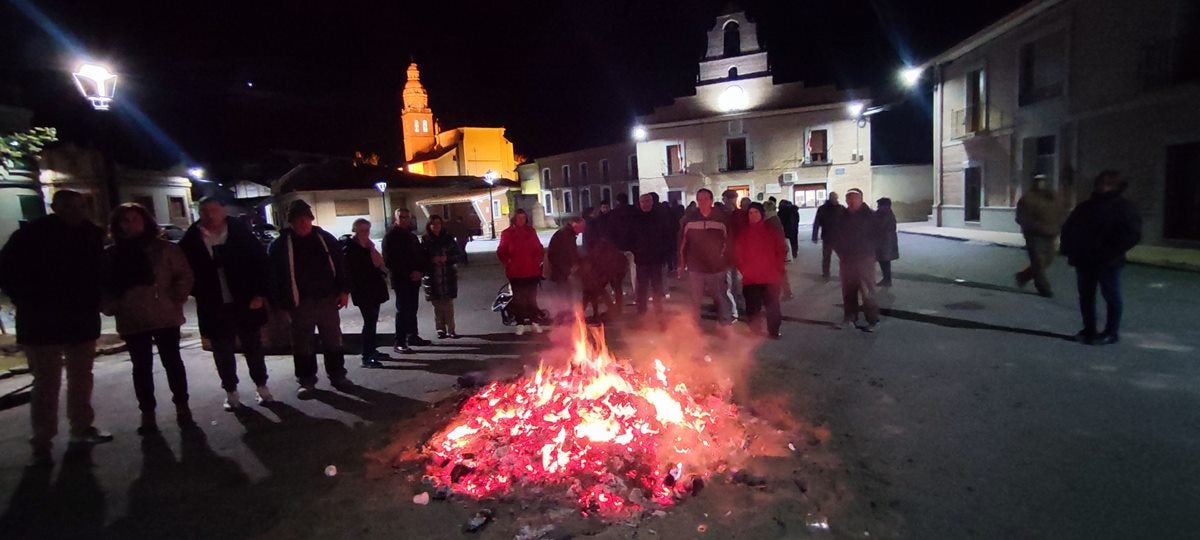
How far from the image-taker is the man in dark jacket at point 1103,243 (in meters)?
6.52

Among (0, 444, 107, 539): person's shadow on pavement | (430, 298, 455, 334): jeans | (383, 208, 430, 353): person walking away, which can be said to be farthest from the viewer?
(430, 298, 455, 334): jeans

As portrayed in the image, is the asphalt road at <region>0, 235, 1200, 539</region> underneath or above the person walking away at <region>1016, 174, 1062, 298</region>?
underneath

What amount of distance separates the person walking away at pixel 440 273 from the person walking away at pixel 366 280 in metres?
0.91

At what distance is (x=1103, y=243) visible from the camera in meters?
6.56

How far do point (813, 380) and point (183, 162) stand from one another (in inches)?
1754

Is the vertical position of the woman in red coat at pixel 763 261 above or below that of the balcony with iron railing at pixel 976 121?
below

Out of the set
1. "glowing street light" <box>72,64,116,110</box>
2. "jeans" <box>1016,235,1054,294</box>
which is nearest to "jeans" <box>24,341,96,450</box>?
"glowing street light" <box>72,64,116,110</box>

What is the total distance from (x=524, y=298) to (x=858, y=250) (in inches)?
178

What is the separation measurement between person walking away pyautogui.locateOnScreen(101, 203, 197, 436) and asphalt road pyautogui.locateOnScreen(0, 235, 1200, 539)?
0.44 meters

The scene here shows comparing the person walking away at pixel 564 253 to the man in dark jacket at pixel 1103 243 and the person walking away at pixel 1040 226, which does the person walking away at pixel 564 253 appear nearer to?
the man in dark jacket at pixel 1103 243

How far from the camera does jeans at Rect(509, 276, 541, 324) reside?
29.1 ft

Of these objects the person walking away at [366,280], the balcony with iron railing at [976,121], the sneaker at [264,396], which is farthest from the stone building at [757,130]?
the sneaker at [264,396]

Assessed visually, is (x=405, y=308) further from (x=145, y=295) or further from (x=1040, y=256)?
(x=1040, y=256)

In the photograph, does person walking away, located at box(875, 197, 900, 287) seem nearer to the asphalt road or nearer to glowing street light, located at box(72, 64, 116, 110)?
the asphalt road
